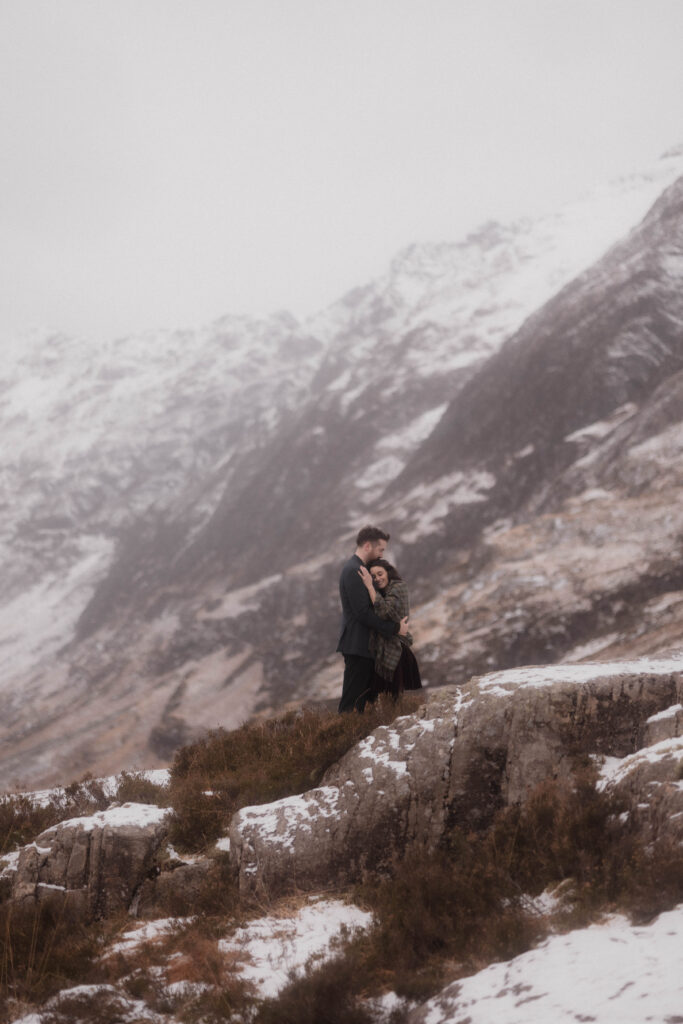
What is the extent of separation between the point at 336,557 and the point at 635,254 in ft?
119

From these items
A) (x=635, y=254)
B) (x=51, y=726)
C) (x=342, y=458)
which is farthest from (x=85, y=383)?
(x=635, y=254)

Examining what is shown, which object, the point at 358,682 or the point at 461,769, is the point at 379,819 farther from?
the point at 358,682

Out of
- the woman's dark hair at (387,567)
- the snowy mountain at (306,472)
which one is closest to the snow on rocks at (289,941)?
the woman's dark hair at (387,567)

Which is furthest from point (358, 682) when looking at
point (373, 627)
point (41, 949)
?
point (41, 949)

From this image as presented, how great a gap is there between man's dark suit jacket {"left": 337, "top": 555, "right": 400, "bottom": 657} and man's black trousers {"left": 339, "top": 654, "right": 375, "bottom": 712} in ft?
0.71

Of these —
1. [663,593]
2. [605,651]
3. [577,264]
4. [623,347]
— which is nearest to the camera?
[605,651]

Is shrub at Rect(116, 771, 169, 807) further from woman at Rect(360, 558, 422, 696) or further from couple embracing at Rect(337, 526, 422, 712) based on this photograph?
woman at Rect(360, 558, 422, 696)

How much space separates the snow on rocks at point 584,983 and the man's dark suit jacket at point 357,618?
320 centimetres

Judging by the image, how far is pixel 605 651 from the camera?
2230 centimetres

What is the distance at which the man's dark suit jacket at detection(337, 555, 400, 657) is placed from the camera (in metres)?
6.68

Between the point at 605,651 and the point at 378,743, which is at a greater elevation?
the point at 378,743

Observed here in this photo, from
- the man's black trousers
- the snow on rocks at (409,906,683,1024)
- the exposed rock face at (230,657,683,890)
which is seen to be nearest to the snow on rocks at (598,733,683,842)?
the exposed rock face at (230,657,683,890)

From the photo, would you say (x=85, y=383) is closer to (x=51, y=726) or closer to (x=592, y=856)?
(x=51, y=726)

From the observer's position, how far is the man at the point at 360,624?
22.0ft
